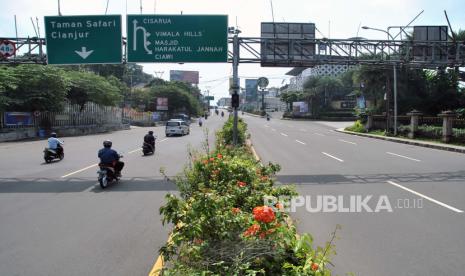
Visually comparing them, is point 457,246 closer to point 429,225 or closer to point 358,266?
point 429,225

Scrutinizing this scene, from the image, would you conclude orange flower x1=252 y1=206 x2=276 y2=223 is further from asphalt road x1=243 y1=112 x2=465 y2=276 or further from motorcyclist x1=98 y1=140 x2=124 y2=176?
motorcyclist x1=98 y1=140 x2=124 y2=176

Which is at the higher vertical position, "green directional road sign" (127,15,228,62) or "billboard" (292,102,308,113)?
"green directional road sign" (127,15,228,62)

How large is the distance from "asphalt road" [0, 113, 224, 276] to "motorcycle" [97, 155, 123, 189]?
243mm

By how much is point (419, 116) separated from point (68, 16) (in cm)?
2817

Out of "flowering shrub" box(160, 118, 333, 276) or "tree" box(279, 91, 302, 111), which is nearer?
"flowering shrub" box(160, 118, 333, 276)

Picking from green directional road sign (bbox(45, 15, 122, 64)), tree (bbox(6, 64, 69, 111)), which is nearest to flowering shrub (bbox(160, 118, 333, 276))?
green directional road sign (bbox(45, 15, 122, 64))

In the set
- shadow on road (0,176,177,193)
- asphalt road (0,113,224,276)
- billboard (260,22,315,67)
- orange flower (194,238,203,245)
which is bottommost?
shadow on road (0,176,177,193)

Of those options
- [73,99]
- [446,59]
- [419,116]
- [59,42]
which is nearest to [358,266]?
[59,42]

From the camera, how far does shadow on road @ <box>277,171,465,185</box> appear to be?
40.6 ft

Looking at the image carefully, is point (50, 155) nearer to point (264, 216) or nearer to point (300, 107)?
point (264, 216)

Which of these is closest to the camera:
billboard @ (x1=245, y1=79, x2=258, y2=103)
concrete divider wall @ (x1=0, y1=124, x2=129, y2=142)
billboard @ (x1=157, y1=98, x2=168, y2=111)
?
concrete divider wall @ (x1=0, y1=124, x2=129, y2=142)

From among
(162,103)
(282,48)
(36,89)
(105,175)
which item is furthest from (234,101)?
(162,103)

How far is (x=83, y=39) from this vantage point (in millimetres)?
16531

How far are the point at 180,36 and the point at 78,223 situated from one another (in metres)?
10.5
